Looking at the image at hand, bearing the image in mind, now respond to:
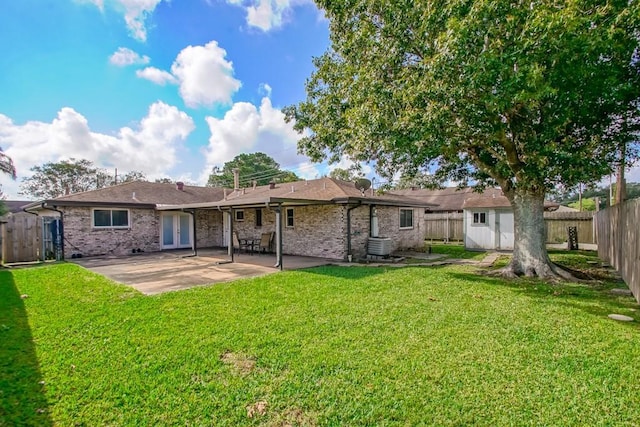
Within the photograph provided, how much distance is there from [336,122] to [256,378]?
25.5 feet

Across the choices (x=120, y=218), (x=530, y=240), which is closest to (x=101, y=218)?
(x=120, y=218)

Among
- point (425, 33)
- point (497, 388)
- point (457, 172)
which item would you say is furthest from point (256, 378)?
point (457, 172)

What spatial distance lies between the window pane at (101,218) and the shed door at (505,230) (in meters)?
19.1

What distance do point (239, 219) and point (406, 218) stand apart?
9.14 metres

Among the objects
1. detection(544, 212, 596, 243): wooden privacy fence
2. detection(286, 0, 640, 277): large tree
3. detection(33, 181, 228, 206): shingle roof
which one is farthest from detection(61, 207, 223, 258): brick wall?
detection(544, 212, 596, 243): wooden privacy fence

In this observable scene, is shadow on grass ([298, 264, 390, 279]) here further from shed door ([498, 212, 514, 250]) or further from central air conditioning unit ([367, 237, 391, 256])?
shed door ([498, 212, 514, 250])

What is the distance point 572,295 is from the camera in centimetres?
681

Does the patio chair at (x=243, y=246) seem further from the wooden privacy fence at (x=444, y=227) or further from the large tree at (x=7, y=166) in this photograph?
the wooden privacy fence at (x=444, y=227)

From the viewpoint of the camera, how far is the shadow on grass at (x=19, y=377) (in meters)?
2.76

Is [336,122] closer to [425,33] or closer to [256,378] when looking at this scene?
[425,33]

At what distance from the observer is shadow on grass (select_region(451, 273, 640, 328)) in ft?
19.0

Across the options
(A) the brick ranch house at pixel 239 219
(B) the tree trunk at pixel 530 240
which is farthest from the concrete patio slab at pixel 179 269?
(B) the tree trunk at pixel 530 240

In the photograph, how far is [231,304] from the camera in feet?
20.2

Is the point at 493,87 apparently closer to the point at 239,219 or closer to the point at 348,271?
the point at 348,271
